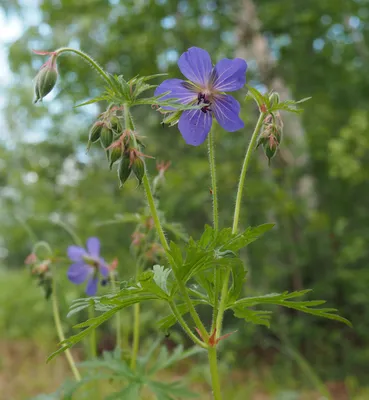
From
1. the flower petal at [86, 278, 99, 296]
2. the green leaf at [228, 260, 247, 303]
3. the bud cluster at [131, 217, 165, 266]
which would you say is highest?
the green leaf at [228, 260, 247, 303]

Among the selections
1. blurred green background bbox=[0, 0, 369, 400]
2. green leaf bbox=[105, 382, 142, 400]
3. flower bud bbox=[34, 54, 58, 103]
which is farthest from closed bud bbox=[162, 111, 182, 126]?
blurred green background bbox=[0, 0, 369, 400]

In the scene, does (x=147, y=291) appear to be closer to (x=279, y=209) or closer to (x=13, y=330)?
(x=279, y=209)

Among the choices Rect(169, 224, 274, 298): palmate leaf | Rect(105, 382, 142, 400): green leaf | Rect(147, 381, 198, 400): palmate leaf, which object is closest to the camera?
Rect(169, 224, 274, 298): palmate leaf

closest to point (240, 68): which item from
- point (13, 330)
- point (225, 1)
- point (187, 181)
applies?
point (187, 181)

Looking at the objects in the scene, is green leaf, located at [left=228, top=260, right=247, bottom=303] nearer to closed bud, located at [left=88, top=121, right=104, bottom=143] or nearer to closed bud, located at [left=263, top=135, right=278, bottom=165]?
closed bud, located at [left=263, top=135, right=278, bottom=165]

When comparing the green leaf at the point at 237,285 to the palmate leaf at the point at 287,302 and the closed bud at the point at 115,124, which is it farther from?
Result: the closed bud at the point at 115,124

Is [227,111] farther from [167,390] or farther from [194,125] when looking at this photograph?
[167,390]

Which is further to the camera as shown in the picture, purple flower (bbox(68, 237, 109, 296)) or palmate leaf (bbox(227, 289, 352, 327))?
purple flower (bbox(68, 237, 109, 296))
